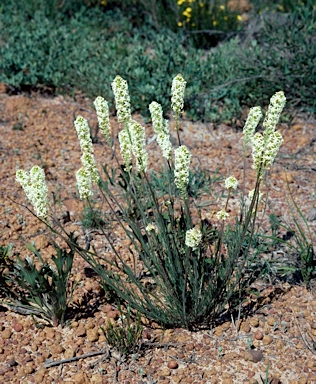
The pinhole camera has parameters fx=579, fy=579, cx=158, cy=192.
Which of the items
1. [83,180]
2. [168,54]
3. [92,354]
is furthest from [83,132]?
[168,54]

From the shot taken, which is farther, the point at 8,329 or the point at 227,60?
the point at 227,60

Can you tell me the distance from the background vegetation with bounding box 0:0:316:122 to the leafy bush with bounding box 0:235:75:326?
8.51 feet

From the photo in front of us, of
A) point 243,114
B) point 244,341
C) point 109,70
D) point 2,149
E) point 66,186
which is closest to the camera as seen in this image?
point 244,341

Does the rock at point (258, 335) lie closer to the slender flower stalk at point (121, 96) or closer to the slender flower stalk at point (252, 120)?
the slender flower stalk at point (252, 120)

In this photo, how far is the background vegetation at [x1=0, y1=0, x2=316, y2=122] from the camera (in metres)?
5.24

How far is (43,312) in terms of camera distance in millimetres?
2910

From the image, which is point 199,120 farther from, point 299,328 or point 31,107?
point 299,328

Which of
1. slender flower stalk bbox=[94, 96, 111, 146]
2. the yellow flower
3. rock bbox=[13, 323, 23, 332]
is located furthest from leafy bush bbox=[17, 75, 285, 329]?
the yellow flower

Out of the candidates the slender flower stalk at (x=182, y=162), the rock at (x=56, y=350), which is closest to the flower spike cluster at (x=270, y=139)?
the slender flower stalk at (x=182, y=162)

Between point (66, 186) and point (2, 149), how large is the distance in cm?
82

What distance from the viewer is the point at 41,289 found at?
2779 mm

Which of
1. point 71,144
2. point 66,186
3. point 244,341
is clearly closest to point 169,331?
point 244,341

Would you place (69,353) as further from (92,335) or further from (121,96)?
(121,96)

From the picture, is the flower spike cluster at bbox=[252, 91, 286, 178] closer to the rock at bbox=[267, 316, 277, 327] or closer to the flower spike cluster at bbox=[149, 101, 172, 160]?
the flower spike cluster at bbox=[149, 101, 172, 160]
